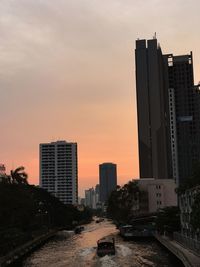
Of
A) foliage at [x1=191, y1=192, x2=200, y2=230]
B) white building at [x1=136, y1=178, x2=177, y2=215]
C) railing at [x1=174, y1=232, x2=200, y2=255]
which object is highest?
white building at [x1=136, y1=178, x2=177, y2=215]

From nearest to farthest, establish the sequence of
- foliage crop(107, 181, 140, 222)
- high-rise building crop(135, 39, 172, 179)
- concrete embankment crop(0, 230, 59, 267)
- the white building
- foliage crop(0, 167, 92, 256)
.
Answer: concrete embankment crop(0, 230, 59, 267) → foliage crop(0, 167, 92, 256) → the white building → foliage crop(107, 181, 140, 222) → high-rise building crop(135, 39, 172, 179)

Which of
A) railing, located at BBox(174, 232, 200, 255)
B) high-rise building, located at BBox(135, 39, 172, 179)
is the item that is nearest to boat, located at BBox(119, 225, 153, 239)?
railing, located at BBox(174, 232, 200, 255)

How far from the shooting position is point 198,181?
78.5 meters

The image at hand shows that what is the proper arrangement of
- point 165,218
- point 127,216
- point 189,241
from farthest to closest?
1. point 127,216
2. point 165,218
3. point 189,241

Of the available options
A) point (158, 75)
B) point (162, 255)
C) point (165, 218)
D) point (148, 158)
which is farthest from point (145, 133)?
point (162, 255)

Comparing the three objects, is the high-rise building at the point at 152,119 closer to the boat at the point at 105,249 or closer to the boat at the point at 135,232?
the boat at the point at 135,232

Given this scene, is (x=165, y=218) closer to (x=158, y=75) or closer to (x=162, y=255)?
(x=162, y=255)

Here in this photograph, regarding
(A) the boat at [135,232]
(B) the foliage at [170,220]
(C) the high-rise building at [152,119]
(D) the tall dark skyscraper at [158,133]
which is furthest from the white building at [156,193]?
(B) the foliage at [170,220]

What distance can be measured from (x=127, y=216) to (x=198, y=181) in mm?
98207

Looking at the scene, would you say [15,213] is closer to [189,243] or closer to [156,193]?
[189,243]

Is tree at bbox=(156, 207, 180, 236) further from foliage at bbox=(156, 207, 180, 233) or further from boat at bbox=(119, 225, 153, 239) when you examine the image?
boat at bbox=(119, 225, 153, 239)

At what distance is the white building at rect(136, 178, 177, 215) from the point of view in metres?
175

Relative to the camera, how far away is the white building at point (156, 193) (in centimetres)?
17538

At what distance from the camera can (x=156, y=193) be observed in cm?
17875
